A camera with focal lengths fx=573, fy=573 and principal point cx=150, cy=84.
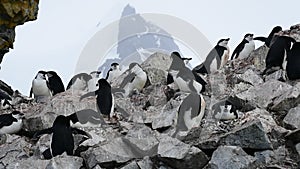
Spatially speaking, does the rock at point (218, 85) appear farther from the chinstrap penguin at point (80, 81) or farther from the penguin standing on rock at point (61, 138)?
the chinstrap penguin at point (80, 81)

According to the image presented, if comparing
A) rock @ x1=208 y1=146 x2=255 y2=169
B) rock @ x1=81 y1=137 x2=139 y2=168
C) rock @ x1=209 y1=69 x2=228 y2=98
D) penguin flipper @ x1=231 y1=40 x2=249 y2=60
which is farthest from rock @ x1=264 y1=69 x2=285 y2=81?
rock @ x1=81 y1=137 x2=139 y2=168

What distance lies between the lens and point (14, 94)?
15734 millimetres

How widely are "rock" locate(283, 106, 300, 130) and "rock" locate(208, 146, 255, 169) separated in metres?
1.23

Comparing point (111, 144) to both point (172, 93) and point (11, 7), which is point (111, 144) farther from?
point (11, 7)

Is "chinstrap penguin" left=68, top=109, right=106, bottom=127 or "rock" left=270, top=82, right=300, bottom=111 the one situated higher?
"chinstrap penguin" left=68, top=109, right=106, bottom=127

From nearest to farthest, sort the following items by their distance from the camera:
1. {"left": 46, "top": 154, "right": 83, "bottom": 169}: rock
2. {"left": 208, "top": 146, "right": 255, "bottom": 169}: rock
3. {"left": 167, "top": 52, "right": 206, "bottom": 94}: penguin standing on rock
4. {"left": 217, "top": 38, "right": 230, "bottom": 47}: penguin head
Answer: {"left": 208, "top": 146, "right": 255, "bottom": 169}: rock → {"left": 46, "top": 154, "right": 83, "bottom": 169}: rock → {"left": 167, "top": 52, "right": 206, "bottom": 94}: penguin standing on rock → {"left": 217, "top": 38, "right": 230, "bottom": 47}: penguin head

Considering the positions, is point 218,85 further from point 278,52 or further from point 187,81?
point 278,52

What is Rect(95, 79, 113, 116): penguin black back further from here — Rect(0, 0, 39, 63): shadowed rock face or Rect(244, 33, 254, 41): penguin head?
Rect(244, 33, 254, 41): penguin head

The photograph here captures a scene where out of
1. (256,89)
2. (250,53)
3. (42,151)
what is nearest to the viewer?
(42,151)

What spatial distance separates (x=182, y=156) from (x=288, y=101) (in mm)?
2535

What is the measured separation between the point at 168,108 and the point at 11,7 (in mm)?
4437

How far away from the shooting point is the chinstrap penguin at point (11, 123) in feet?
36.2

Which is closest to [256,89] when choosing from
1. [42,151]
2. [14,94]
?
[42,151]

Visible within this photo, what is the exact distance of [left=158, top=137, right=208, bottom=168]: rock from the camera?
7934mm
